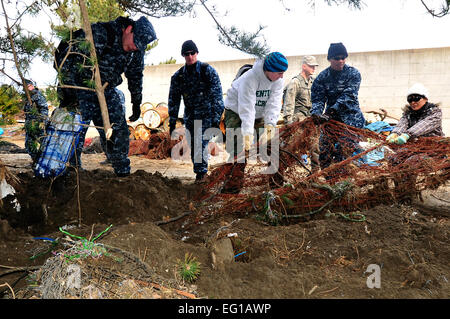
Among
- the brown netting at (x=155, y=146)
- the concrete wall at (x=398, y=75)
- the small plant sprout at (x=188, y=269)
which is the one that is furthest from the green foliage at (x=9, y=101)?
the concrete wall at (x=398, y=75)

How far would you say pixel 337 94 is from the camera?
5.07 m

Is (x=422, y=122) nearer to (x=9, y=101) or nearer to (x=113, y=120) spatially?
(x=113, y=120)

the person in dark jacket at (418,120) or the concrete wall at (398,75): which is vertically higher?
the concrete wall at (398,75)

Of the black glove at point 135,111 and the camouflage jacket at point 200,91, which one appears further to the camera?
the camouflage jacket at point 200,91

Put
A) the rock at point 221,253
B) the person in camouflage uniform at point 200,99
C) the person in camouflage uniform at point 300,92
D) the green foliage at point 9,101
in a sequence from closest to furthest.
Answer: the rock at point 221,253 → the green foliage at point 9,101 → the person in camouflage uniform at point 200,99 → the person in camouflage uniform at point 300,92

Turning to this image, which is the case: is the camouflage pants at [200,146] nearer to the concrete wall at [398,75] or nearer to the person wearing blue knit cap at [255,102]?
the person wearing blue knit cap at [255,102]

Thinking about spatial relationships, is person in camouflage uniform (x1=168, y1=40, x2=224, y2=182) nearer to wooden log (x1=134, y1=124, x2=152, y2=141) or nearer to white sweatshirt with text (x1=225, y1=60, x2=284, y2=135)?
white sweatshirt with text (x1=225, y1=60, x2=284, y2=135)

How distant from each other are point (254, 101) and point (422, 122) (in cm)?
189

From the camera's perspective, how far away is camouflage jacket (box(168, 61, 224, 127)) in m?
5.20

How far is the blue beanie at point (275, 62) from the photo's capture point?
406cm

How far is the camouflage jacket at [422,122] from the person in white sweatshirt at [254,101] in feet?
4.82

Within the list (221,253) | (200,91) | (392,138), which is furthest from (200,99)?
(221,253)
